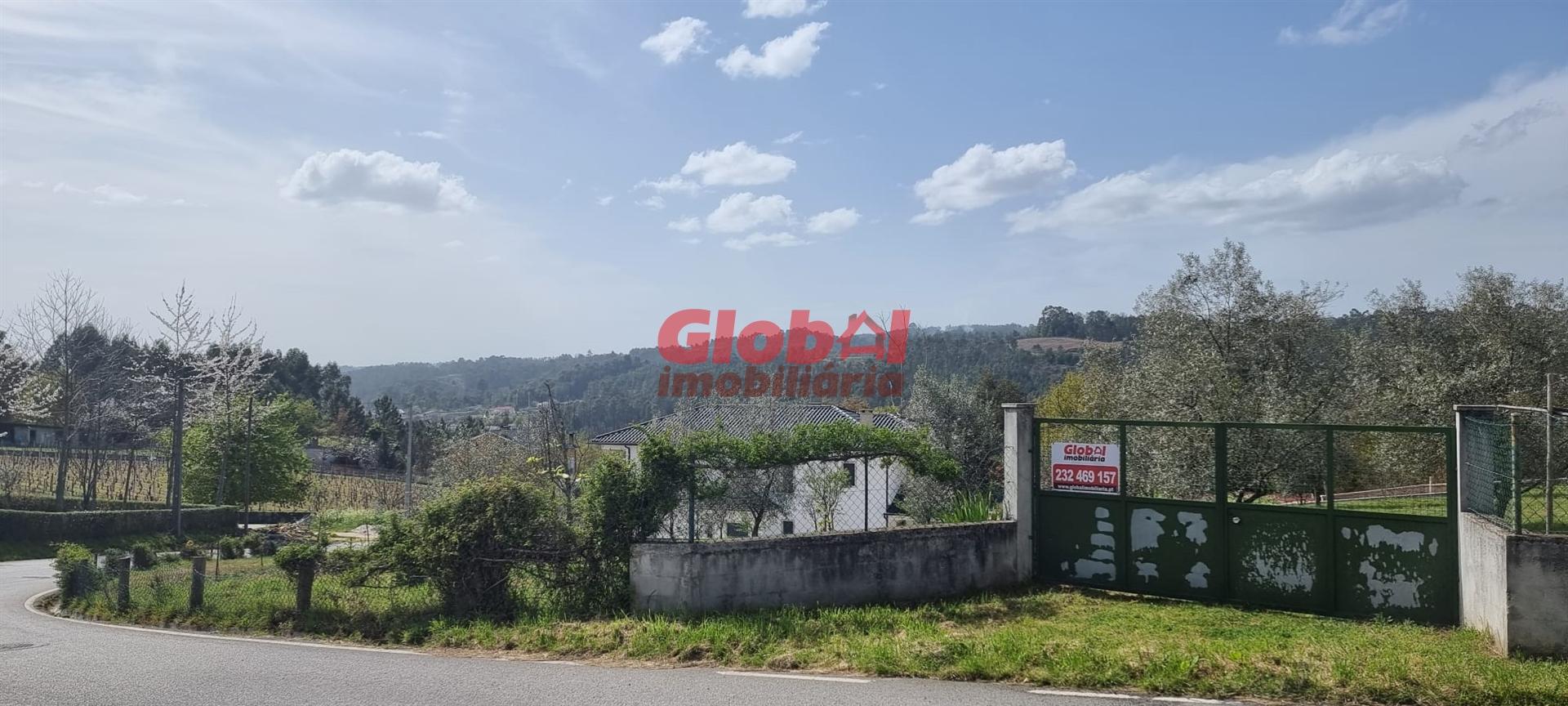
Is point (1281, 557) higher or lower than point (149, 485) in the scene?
higher

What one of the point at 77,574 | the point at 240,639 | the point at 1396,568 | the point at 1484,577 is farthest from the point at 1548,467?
the point at 77,574

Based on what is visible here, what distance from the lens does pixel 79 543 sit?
2548cm

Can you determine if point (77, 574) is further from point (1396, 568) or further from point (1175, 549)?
point (1396, 568)

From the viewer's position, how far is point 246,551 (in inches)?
937

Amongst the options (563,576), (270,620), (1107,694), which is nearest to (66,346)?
(270,620)

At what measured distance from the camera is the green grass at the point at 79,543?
24.3m

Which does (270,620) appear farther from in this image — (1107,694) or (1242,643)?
(1242,643)

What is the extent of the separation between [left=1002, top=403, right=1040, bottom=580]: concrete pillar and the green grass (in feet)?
73.9

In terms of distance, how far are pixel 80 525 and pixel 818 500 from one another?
25.8m

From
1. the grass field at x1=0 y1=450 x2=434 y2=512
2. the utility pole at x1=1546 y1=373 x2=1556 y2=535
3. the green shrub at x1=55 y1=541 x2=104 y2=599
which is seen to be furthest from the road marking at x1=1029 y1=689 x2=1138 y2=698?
the grass field at x1=0 y1=450 x2=434 y2=512

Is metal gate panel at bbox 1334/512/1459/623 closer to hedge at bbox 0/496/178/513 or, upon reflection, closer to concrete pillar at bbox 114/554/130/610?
concrete pillar at bbox 114/554/130/610

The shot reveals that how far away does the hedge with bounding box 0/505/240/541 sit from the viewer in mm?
25547

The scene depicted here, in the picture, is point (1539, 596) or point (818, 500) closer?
point (1539, 596)

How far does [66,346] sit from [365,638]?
1082 inches
